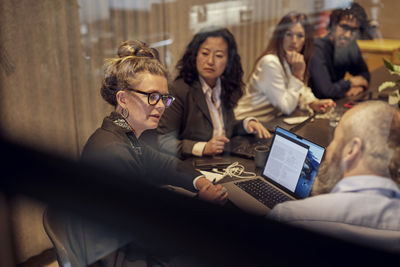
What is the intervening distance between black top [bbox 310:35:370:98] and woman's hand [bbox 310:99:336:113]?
211mm

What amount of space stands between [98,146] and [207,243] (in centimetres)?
75

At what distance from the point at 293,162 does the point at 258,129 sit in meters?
0.61

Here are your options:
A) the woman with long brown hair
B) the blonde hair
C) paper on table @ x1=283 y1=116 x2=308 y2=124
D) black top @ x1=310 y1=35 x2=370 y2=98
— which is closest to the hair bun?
the blonde hair

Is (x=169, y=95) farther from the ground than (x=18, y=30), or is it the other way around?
(x=18, y=30)

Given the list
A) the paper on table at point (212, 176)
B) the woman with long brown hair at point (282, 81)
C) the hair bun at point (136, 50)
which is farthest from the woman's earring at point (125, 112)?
the woman with long brown hair at point (282, 81)

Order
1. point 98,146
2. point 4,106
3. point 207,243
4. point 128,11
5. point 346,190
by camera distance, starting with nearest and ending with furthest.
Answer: point 207,243, point 346,190, point 98,146, point 4,106, point 128,11

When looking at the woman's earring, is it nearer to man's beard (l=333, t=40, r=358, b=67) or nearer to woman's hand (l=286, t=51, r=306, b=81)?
woman's hand (l=286, t=51, r=306, b=81)

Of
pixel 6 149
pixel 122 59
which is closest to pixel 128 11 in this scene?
pixel 122 59

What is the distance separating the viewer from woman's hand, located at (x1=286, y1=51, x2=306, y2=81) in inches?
95.5

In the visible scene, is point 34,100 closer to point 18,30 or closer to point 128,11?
point 18,30

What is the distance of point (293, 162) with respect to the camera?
1294mm

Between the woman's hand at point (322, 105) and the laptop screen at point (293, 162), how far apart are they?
97 centimetres

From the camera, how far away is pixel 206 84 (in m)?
1.90

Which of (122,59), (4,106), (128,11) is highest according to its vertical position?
(128,11)
